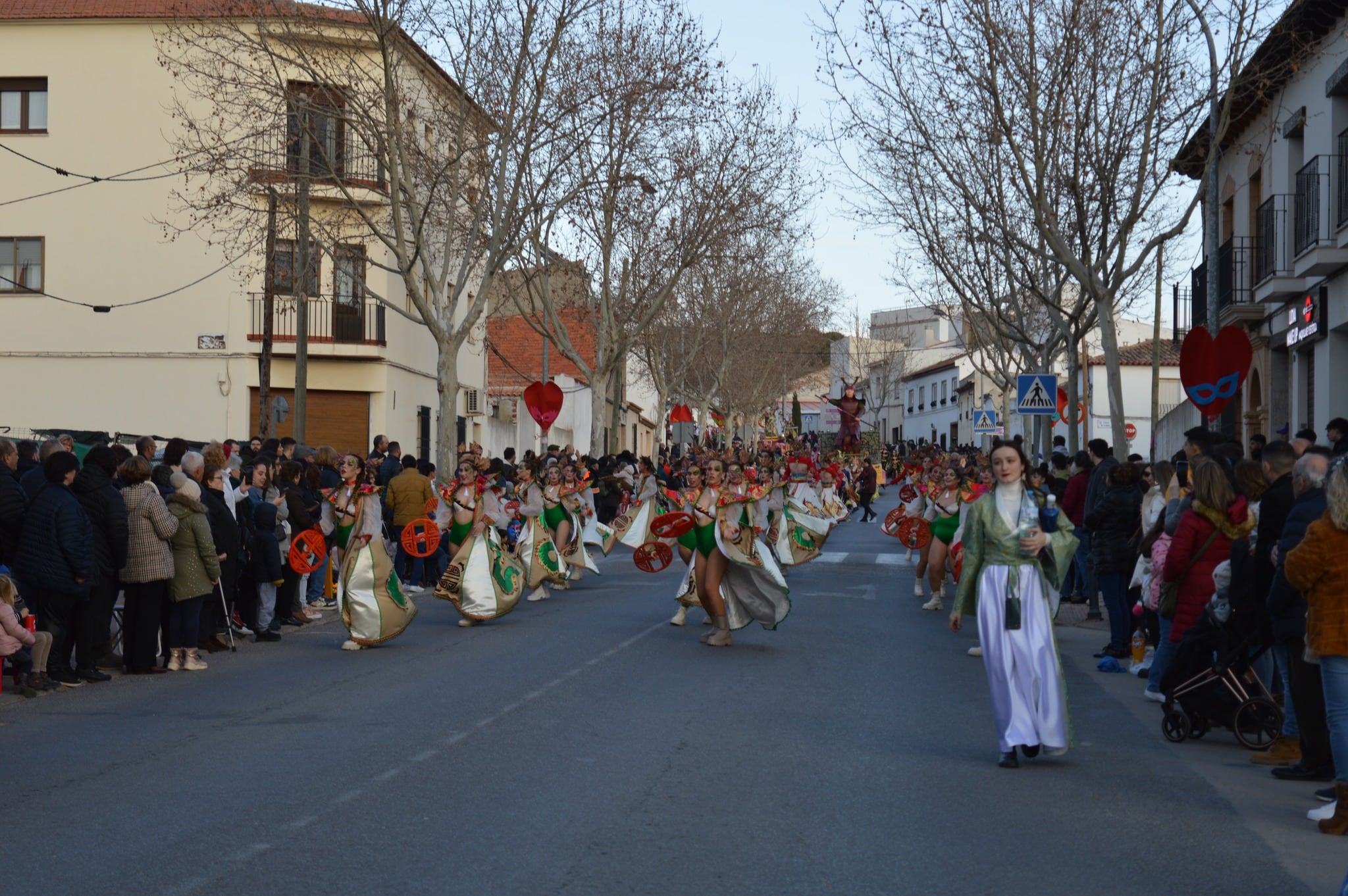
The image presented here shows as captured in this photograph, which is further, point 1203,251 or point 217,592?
point 1203,251

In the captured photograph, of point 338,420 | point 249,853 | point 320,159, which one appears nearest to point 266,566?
point 249,853

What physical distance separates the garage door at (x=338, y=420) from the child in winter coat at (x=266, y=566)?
2285 centimetres

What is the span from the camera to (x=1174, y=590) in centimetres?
1033

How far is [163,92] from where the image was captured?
3659cm

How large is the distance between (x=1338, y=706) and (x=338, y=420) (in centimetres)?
3283

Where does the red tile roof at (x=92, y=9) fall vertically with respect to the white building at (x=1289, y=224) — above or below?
above

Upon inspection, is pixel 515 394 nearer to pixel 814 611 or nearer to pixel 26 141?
pixel 26 141

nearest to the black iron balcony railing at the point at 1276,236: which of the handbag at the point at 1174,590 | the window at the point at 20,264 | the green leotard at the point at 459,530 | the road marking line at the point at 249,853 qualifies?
the green leotard at the point at 459,530

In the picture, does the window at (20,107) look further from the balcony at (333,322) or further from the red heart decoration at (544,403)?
the red heart decoration at (544,403)

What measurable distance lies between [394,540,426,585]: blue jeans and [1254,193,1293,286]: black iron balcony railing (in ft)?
45.6

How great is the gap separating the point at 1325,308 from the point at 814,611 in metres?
10.1

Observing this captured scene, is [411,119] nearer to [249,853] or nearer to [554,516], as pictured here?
[554,516]

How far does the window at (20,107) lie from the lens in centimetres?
3616

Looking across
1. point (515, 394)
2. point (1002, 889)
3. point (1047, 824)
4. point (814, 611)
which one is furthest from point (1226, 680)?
point (515, 394)
